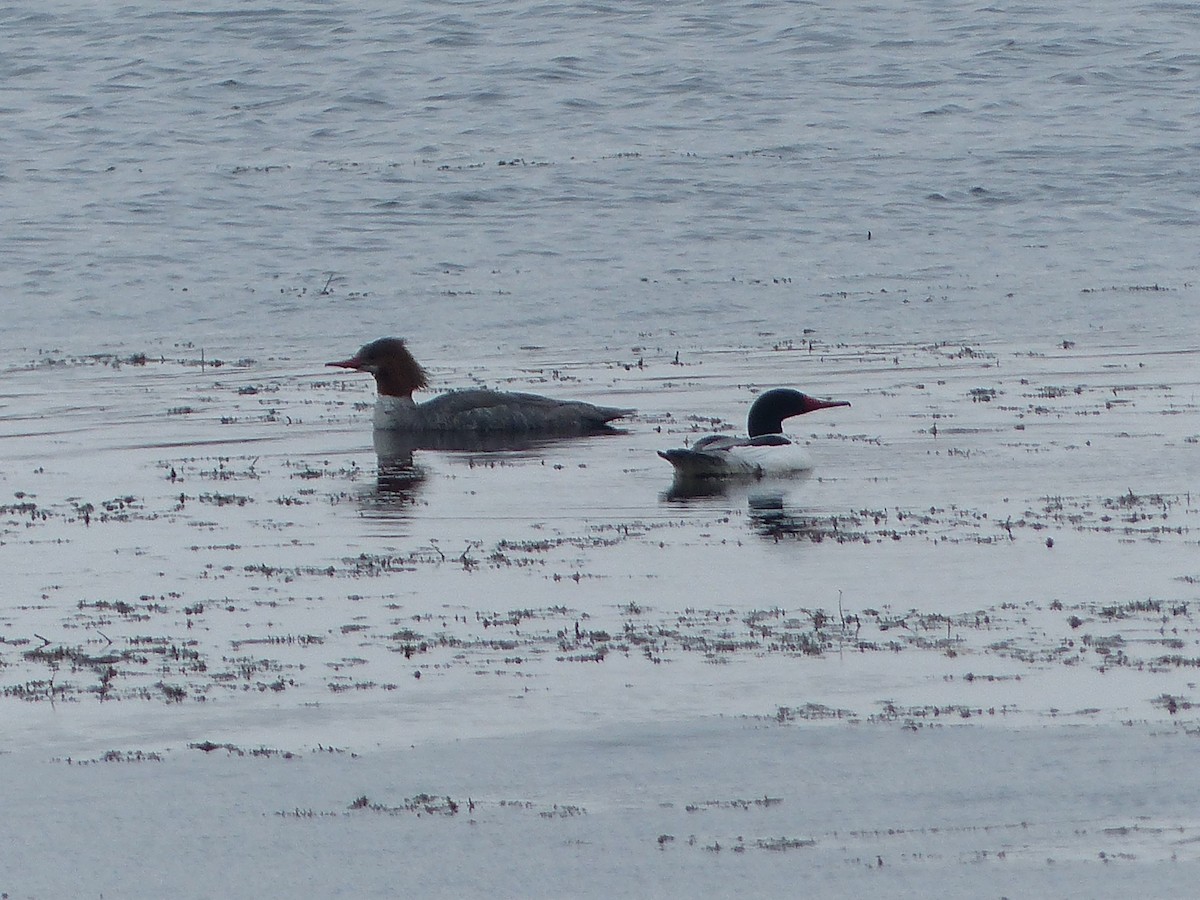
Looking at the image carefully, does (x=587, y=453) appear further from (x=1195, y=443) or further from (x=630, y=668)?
(x=630, y=668)

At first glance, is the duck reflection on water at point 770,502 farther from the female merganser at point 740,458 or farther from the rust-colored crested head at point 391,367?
the rust-colored crested head at point 391,367

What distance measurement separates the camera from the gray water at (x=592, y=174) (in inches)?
1116

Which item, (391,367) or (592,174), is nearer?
(391,367)

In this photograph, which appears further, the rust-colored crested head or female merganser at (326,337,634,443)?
the rust-colored crested head

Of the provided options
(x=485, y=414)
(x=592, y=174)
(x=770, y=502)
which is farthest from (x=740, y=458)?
(x=592, y=174)

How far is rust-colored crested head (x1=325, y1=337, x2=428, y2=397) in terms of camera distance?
19.7m

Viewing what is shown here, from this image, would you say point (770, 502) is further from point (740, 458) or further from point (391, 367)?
point (391, 367)

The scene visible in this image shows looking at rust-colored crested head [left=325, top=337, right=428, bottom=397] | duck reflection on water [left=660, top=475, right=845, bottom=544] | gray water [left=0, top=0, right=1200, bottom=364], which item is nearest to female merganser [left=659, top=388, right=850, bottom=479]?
duck reflection on water [left=660, top=475, right=845, bottom=544]

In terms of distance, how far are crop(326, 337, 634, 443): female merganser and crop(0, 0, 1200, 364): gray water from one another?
5691 millimetres

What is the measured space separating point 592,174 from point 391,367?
782 inches

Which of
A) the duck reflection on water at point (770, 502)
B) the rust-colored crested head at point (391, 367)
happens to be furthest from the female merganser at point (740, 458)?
the rust-colored crested head at point (391, 367)

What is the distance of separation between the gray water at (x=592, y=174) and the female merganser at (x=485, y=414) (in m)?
5.69

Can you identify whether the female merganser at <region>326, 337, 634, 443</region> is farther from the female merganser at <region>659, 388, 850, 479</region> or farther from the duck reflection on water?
the duck reflection on water

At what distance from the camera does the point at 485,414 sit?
18.9 metres
